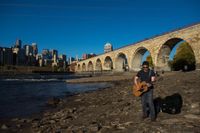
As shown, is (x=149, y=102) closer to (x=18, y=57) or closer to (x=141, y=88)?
(x=141, y=88)

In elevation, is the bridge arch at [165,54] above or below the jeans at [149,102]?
above

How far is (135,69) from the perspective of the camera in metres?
48.3

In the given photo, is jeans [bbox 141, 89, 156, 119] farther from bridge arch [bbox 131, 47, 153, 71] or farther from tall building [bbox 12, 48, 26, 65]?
tall building [bbox 12, 48, 26, 65]

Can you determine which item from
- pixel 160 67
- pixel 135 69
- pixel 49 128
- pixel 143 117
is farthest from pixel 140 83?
pixel 135 69

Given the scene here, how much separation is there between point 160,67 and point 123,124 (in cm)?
3440

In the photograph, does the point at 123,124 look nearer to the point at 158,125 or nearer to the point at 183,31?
the point at 158,125

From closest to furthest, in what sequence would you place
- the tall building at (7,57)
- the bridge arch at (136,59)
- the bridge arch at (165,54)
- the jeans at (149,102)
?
the jeans at (149,102)
the bridge arch at (165,54)
the bridge arch at (136,59)
the tall building at (7,57)

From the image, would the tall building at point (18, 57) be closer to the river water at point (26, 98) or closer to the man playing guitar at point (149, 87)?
the river water at point (26, 98)

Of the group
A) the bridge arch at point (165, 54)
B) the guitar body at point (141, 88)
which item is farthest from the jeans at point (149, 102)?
the bridge arch at point (165, 54)

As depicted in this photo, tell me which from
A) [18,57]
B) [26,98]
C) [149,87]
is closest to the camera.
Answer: [149,87]

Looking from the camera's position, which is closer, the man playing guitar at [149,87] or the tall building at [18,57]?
the man playing guitar at [149,87]

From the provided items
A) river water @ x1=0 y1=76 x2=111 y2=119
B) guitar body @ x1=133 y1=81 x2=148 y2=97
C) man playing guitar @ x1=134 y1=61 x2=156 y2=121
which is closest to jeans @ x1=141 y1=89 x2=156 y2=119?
man playing guitar @ x1=134 y1=61 x2=156 y2=121

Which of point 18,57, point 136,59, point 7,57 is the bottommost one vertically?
point 136,59

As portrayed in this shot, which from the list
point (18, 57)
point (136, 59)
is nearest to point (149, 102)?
point (136, 59)
